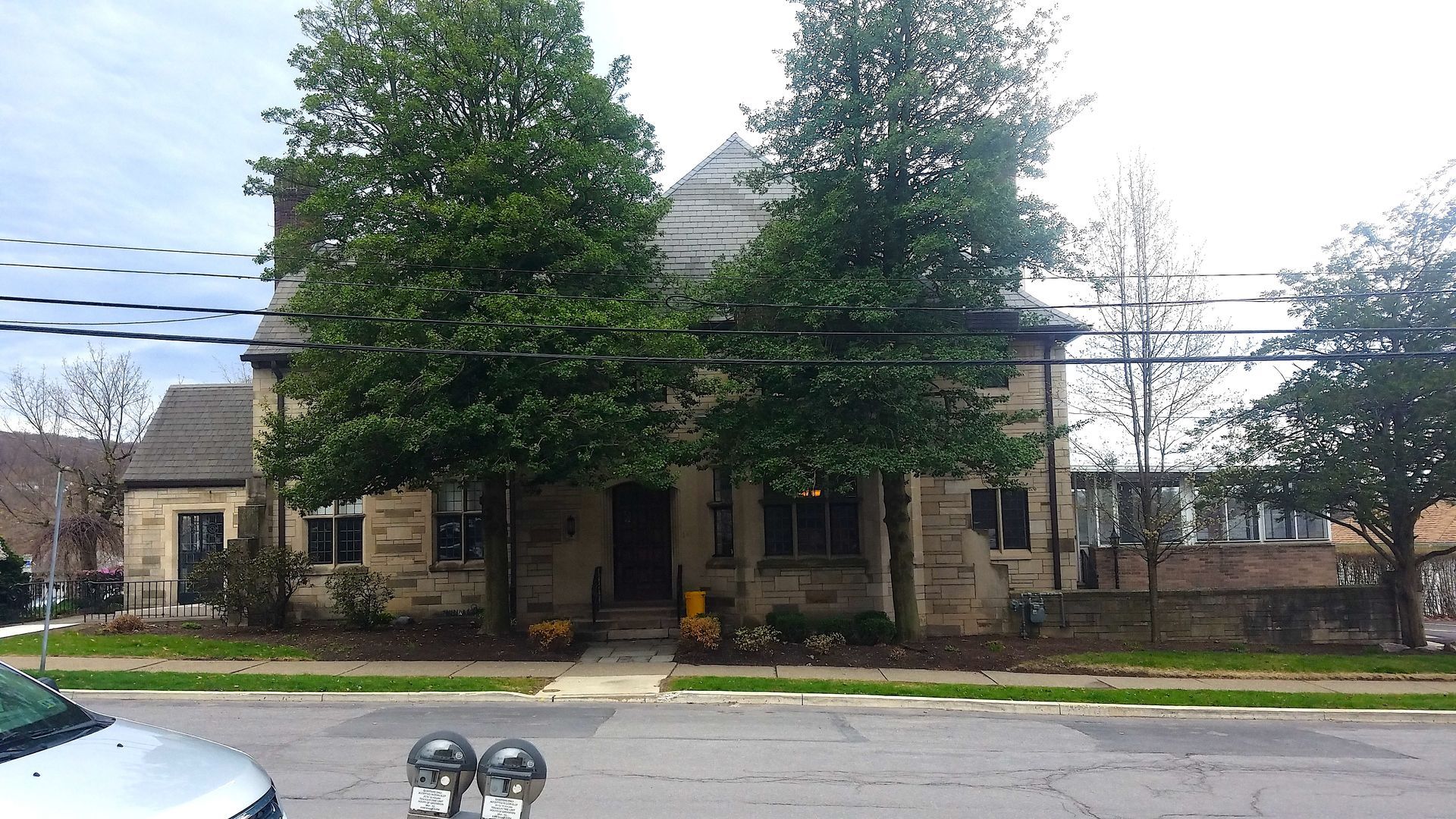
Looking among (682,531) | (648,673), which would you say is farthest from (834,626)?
(648,673)

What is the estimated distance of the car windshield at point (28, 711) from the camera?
4589mm

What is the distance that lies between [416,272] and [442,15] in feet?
13.9

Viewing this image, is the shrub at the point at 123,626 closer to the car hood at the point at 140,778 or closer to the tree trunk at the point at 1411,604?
the car hood at the point at 140,778

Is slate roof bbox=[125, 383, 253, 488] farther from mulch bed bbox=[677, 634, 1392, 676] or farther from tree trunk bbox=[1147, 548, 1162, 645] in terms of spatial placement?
tree trunk bbox=[1147, 548, 1162, 645]

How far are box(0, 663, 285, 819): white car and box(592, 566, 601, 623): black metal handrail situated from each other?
13108 mm

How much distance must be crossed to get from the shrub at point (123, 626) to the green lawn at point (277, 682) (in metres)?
4.29

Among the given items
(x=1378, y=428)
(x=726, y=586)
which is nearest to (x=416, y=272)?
(x=726, y=586)

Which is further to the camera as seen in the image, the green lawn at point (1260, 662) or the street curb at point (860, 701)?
the green lawn at point (1260, 662)

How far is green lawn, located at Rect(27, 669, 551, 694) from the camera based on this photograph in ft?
41.7

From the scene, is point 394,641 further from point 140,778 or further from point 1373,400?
point 1373,400

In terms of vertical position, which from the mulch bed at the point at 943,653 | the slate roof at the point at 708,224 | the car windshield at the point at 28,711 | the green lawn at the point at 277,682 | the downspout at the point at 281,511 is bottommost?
the mulch bed at the point at 943,653

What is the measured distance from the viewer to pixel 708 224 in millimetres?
20828

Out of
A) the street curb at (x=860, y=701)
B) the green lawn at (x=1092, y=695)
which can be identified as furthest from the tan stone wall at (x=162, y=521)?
the green lawn at (x=1092, y=695)

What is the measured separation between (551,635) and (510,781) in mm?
13104
